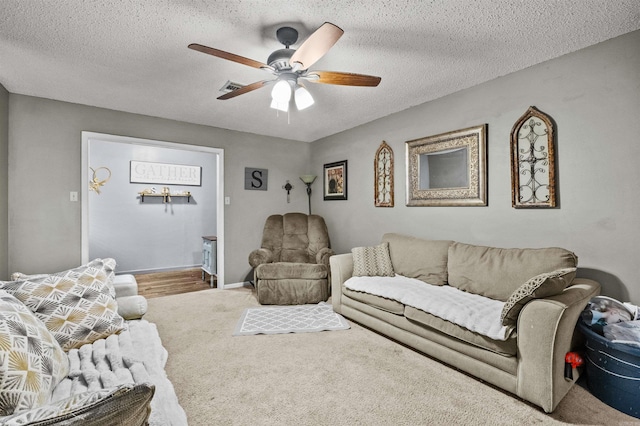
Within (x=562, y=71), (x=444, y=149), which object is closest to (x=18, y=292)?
(x=444, y=149)

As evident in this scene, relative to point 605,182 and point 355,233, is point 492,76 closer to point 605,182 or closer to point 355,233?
point 605,182

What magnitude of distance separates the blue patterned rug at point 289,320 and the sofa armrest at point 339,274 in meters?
0.14

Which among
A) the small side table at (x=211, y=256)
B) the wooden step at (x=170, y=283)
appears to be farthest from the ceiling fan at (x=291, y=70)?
the wooden step at (x=170, y=283)

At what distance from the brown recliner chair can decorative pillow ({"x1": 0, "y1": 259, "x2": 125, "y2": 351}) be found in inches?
76.5

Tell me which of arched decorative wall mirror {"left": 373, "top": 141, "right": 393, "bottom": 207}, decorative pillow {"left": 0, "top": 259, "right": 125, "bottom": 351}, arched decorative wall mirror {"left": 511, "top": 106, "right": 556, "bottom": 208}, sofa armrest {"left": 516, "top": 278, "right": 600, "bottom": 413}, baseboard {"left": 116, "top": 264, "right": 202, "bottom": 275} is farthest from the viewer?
baseboard {"left": 116, "top": 264, "right": 202, "bottom": 275}

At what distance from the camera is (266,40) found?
85.2 inches

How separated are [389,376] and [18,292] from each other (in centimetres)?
220

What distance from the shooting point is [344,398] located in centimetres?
188

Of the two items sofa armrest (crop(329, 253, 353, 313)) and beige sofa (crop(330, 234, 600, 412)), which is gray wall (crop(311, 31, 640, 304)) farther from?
sofa armrest (crop(329, 253, 353, 313))

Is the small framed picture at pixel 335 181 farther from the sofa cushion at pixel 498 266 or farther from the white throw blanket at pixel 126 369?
the white throw blanket at pixel 126 369

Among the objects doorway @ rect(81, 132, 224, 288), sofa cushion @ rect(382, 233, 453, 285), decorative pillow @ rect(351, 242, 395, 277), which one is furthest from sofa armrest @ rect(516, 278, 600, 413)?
doorway @ rect(81, 132, 224, 288)

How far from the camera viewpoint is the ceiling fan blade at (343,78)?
2094 mm

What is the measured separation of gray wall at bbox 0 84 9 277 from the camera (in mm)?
2951

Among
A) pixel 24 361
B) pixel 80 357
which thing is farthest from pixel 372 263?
pixel 24 361
